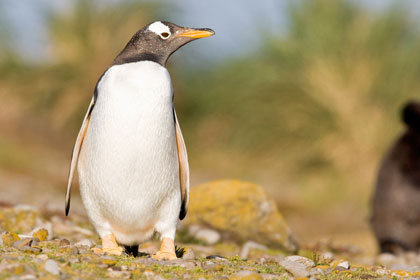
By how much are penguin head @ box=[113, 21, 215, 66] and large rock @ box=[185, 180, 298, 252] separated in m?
3.15

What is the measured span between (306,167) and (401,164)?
879cm

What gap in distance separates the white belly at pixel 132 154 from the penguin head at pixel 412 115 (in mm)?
5674

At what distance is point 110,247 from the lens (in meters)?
5.18

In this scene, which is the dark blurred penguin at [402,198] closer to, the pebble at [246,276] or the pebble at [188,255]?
the pebble at [188,255]

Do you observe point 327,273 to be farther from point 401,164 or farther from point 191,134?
point 191,134

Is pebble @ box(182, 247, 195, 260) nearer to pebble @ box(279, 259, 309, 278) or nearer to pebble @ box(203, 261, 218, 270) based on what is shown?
pebble @ box(203, 261, 218, 270)

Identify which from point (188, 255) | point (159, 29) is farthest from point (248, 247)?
point (159, 29)

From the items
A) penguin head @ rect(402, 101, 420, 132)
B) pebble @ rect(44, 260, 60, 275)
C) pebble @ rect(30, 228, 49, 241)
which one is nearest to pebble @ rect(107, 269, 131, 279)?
pebble @ rect(44, 260, 60, 275)

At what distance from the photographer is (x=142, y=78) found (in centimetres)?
488

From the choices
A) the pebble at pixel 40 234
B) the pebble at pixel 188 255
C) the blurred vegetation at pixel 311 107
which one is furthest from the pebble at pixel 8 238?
the blurred vegetation at pixel 311 107

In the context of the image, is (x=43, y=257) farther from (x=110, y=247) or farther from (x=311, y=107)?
(x=311, y=107)

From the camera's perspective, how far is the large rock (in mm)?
8062

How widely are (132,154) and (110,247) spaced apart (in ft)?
2.71

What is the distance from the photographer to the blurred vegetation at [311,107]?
1884cm
